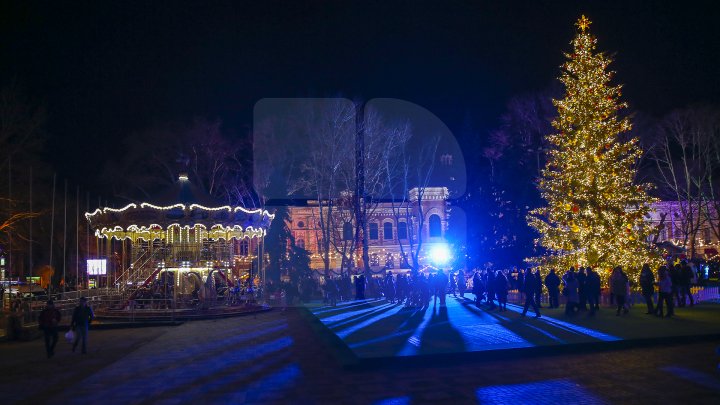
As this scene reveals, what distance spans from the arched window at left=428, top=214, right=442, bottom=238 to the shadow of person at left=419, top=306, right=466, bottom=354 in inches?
1495

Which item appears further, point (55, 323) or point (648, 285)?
point (648, 285)

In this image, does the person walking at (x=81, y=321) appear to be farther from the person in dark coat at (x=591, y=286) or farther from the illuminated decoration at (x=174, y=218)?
the person in dark coat at (x=591, y=286)

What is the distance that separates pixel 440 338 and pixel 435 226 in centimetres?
4249

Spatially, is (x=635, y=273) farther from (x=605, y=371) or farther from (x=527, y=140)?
(x=527, y=140)

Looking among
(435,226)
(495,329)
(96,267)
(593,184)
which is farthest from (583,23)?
(435,226)

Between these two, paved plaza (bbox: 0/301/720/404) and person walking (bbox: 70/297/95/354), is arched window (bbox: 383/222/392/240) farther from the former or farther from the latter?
person walking (bbox: 70/297/95/354)

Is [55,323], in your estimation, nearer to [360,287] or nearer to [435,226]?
[360,287]

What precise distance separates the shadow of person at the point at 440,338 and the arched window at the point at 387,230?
125 feet

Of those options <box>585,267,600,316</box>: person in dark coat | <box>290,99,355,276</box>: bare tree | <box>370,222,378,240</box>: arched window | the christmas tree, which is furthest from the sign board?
<box>370,222,378,240</box>: arched window

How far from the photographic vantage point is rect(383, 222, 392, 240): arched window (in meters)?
56.0

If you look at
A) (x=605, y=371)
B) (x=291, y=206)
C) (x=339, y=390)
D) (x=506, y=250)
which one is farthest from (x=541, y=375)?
(x=291, y=206)

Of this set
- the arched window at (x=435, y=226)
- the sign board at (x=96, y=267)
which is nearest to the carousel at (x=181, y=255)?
the sign board at (x=96, y=267)

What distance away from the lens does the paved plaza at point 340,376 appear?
8969 mm

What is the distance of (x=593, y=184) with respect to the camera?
22.5m
